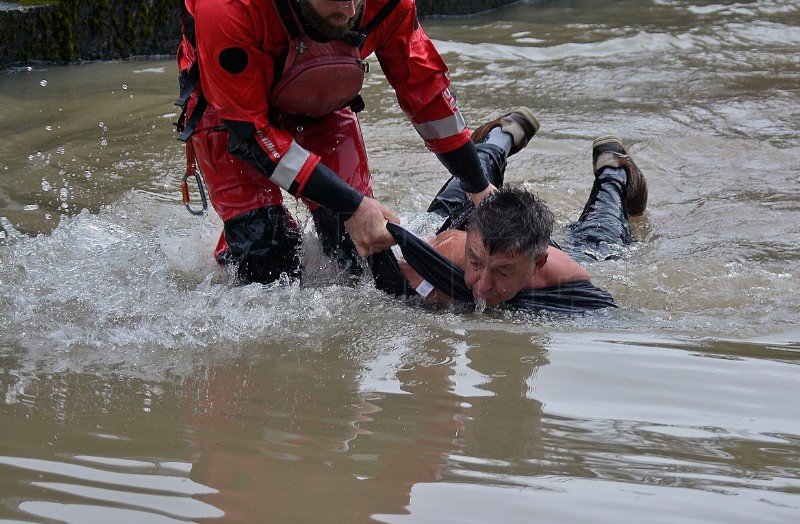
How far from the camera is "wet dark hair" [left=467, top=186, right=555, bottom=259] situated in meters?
3.55

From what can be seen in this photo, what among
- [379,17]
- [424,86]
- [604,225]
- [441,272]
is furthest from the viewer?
[604,225]

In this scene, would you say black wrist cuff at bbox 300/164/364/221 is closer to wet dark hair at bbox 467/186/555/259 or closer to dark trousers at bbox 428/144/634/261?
wet dark hair at bbox 467/186/555/259

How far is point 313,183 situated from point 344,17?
1.83ft

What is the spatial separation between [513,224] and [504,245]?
0.09m

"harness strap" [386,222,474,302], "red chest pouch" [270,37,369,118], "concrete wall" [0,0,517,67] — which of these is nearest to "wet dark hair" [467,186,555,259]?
"harness strap" [386,222,474,302]

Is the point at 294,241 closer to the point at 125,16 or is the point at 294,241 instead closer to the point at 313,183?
the point at 313,183

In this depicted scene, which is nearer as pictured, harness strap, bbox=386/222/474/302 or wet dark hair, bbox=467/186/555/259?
wet dark hair, bbox=467/186/555/259

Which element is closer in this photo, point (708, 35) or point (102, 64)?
point (102, 64)

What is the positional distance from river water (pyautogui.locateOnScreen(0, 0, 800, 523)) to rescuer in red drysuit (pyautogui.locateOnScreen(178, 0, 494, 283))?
0.27 m

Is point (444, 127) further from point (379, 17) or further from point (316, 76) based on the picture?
point (316, 76)

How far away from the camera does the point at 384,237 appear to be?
3441mm

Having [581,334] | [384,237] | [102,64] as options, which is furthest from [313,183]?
[102,64]

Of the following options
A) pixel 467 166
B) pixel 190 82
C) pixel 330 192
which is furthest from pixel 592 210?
pixel 190 82

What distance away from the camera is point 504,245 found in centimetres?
354
